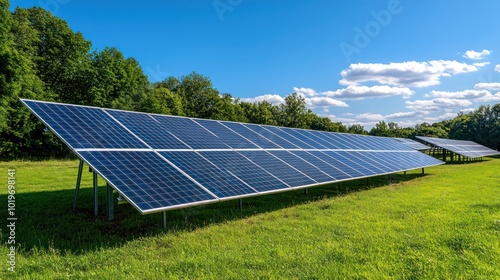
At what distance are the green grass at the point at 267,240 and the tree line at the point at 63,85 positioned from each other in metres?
11.8

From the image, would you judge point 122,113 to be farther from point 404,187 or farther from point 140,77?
point 140,77

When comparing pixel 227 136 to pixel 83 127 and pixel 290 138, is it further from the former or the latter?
pixel 83 127

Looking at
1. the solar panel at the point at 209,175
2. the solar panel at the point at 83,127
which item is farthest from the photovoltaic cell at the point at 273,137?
the solar panel at the point at 83,127

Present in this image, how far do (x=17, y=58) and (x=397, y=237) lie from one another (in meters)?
35.3

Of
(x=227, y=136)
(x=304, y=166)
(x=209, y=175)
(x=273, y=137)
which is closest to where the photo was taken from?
(x=209, y=175)

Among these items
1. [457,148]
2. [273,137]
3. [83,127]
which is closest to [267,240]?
[83,127]

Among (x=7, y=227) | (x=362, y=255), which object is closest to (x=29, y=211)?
(x=7, y=227)

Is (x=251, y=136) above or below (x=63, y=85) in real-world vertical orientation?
below

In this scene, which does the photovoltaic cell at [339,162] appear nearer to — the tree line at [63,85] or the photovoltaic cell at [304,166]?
the photovoltaic cell at [304,166]

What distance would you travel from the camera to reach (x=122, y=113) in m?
12.1

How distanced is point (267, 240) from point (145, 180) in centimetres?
325

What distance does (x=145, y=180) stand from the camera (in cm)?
803

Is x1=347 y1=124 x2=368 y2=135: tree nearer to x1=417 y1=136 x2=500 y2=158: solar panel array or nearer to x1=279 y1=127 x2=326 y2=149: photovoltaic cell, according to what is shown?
x1=417 y1=136 x2=500 y2=158: solar panel array

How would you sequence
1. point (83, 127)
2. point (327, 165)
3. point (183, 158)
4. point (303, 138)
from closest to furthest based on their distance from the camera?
point (83, 127) → point (183, 158) → point (327, 165) → point (303, 138)
